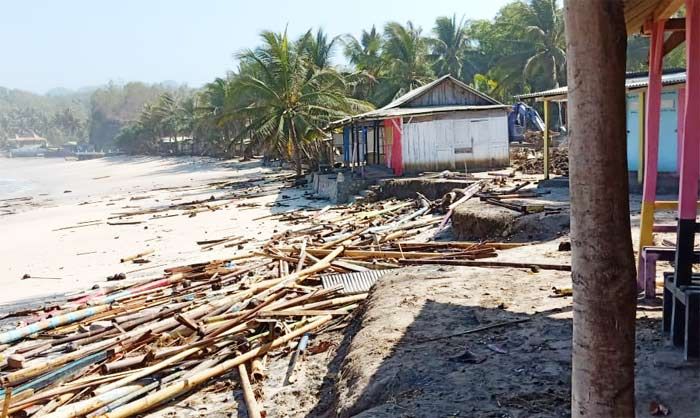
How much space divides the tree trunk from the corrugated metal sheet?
644 centimetres

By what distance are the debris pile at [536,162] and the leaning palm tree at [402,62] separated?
1010cm

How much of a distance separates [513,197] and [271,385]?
9.42 meters

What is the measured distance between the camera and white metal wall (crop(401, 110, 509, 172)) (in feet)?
74.7

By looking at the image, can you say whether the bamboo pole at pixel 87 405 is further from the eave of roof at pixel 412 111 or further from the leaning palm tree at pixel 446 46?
the leaning palm tree at pixel 446 46

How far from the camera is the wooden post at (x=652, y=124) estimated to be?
5.21 meters

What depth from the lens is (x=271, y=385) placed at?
617 centimetres

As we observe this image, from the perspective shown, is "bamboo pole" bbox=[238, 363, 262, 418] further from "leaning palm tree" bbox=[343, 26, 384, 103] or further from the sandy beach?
"leaning palm tree" bbox=[343, 26, 384, 103]

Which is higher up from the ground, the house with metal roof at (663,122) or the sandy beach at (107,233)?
the house with metal roof at (663,122)

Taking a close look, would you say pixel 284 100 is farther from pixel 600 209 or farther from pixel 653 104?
pixel 600 209

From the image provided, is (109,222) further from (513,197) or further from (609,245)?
(609,245)

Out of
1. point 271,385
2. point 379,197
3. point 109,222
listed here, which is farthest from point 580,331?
point 109,222

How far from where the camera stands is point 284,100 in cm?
2848

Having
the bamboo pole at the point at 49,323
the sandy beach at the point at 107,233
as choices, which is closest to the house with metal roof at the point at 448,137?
the sandy beach at the point at 107,233

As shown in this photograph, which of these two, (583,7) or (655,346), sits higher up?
(583,7)
